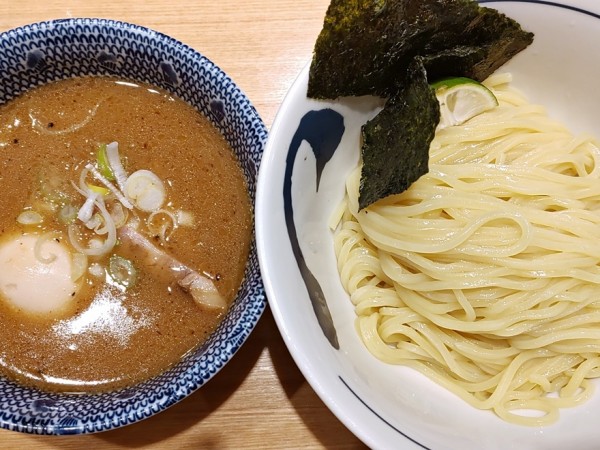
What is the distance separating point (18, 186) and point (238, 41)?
0.95 m

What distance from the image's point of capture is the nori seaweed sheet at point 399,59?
130cm

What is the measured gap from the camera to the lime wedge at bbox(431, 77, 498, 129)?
1.46m

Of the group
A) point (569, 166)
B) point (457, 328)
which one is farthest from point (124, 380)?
point (569, 166)

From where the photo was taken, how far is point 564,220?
4.92 feet

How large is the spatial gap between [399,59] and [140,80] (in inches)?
33.4

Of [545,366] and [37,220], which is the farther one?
[37,220]

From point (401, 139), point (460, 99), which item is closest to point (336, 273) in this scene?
point (401, 139)

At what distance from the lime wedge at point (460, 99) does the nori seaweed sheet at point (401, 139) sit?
0.12m

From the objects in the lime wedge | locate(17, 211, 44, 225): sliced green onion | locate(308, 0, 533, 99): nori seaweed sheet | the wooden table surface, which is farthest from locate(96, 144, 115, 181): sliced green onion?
the lime wedge

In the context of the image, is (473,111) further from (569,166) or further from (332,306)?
(332,306)

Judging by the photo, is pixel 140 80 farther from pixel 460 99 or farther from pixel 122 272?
pixel 460 99

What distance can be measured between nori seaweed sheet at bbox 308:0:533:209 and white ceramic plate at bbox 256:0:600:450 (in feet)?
0.19

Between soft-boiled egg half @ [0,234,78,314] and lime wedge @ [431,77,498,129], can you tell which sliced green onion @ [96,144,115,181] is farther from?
lime wedge @ [431,77,498,129]

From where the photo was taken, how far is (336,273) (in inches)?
62.2
